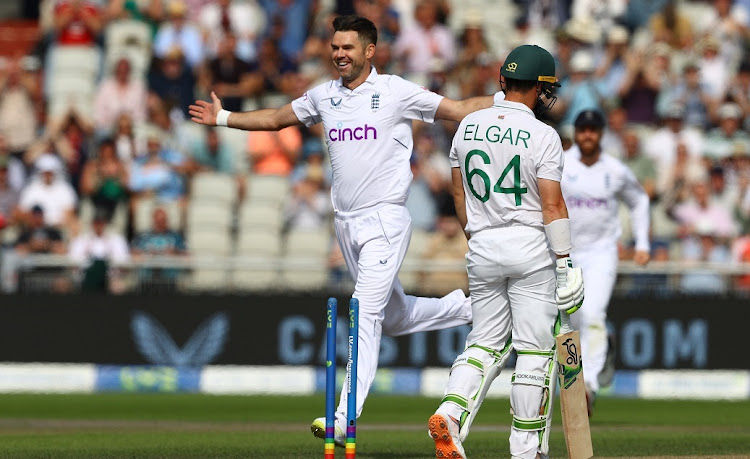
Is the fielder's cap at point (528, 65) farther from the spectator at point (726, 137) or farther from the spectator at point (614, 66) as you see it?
the spectator at point (614, 66)

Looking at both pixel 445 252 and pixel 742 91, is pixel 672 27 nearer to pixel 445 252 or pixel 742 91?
pixel 742 91

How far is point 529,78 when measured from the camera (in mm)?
6672

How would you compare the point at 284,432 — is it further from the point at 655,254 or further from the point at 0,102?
the point at 0,102

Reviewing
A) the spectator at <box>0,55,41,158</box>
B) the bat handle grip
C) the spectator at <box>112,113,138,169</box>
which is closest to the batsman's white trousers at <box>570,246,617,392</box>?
the bat handle grip

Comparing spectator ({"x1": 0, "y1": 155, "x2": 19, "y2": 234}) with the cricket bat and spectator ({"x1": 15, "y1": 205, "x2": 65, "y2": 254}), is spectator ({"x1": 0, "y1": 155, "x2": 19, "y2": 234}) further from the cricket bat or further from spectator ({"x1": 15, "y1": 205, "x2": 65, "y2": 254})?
the cricket bat

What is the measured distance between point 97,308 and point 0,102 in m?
3.88

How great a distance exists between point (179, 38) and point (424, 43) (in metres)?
2.83

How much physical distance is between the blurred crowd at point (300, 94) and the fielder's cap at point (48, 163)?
3 centimetres

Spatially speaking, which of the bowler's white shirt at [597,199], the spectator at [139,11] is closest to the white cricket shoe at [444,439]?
the bowler's white shirt at [597,199]

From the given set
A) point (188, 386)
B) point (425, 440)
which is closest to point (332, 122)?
point (425, 440)

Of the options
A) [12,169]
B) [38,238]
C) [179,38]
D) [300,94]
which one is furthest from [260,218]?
[179,38]

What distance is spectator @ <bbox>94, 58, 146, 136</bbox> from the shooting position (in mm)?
16125

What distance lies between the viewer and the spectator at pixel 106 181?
14.9 m

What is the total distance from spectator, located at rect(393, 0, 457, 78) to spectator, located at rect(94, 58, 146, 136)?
293 cm
